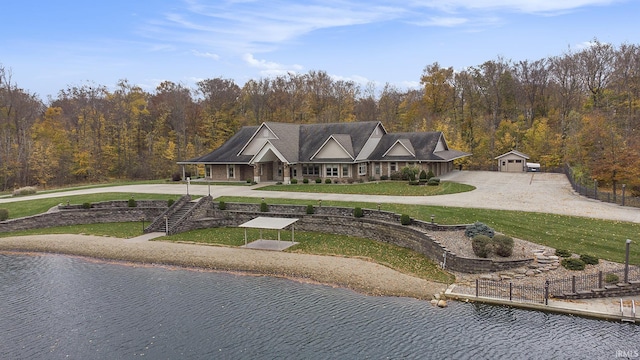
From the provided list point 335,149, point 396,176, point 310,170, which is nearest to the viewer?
point 396,176

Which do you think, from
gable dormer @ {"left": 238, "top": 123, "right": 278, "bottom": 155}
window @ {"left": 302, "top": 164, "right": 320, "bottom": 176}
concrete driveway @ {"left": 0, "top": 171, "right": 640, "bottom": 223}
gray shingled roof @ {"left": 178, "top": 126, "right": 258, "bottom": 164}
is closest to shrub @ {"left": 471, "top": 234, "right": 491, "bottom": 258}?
concrete driveway @ {"left": 0, "top": 171, "right": 640, "bottom": 223}

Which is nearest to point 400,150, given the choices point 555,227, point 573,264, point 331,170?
point 331,170

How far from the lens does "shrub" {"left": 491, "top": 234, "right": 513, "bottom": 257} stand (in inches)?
846

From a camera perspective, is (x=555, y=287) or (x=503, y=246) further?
(x=503, y=246)

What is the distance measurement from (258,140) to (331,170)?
10120 mm

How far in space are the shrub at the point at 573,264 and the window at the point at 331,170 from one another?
99.2 feet

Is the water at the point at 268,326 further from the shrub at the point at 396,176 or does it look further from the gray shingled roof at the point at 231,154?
the gray shingled roof at the point at 231,154

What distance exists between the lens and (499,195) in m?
35.5

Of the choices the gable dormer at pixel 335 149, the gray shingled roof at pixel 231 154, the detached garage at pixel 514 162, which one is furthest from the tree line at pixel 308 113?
the gable dormer at pixel 335 149

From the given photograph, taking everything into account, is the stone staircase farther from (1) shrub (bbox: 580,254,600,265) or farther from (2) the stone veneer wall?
(1) shrub (bbox: 580,254,600,265)

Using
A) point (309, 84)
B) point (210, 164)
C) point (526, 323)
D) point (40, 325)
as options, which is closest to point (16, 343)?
point (40, 325)

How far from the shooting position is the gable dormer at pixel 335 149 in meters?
48.3

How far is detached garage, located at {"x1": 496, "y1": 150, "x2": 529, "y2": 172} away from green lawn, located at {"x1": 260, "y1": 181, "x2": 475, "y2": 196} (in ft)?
59.2

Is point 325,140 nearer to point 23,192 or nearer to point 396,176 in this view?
point 396,176
